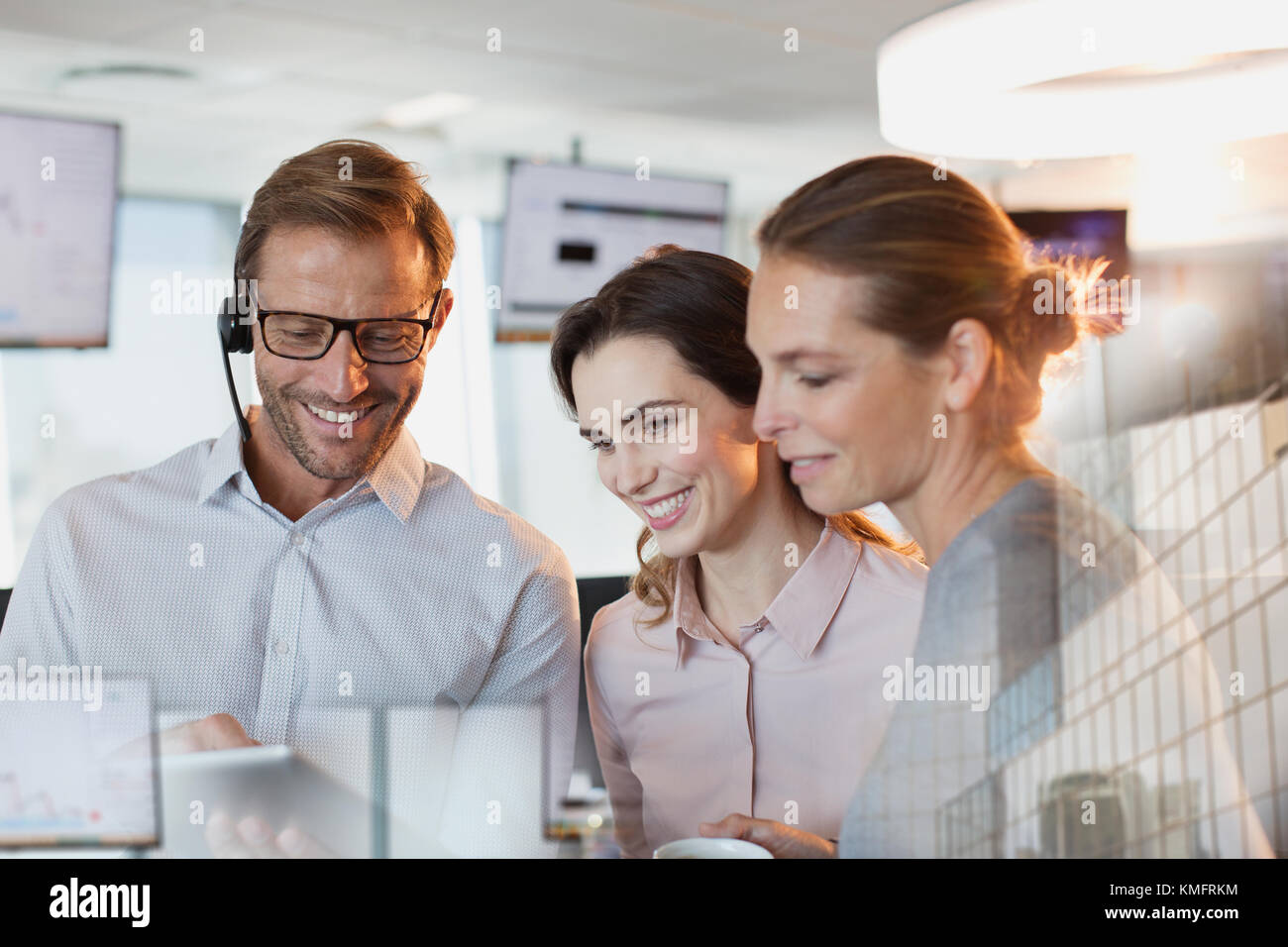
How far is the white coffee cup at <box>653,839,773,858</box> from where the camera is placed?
1229mm

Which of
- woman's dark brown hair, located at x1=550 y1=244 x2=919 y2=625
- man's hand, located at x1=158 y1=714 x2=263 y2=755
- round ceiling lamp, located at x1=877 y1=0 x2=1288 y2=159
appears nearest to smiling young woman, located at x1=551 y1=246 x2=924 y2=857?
woman's dark brown hair, located at x1=550 y1=244 x2=919 y2=625

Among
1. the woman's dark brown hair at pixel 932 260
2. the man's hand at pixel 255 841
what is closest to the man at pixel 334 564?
the man's hand at pixel 255 841

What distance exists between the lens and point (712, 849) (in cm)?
124

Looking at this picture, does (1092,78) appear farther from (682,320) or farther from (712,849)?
(712,849)

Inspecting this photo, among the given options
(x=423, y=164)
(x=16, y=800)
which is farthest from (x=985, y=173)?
(x=16, y=800)

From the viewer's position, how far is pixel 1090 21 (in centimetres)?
122

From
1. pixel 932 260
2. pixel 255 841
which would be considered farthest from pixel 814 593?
pixel 255 841

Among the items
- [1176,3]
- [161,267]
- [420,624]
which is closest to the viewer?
[1176,3]

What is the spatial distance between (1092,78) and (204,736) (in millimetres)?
1154

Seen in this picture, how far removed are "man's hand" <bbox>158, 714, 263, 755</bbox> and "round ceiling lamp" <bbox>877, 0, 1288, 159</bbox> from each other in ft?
3.06

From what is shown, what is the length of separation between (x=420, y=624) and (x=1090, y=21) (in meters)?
0.96

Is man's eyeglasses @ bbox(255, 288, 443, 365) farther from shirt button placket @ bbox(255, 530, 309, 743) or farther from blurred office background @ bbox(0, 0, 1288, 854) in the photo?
shirt button placket @ bbox(255, 530, 309, 743)

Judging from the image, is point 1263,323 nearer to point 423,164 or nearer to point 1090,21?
point 1090,21

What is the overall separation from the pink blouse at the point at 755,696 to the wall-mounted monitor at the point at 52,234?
66 cm
